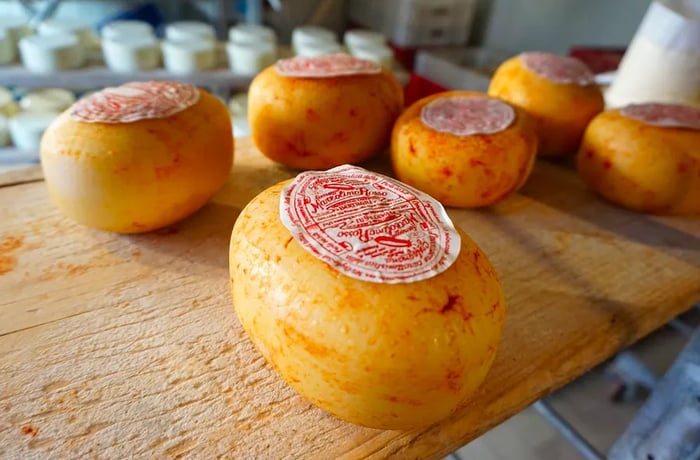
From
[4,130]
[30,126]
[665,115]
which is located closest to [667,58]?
[665,115]

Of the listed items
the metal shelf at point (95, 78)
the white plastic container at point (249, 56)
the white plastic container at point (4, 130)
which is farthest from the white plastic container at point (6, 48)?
the white plastic container at point (249, 56)

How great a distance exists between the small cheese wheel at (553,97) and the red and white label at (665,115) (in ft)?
0.18

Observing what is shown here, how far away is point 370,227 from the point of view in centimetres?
37

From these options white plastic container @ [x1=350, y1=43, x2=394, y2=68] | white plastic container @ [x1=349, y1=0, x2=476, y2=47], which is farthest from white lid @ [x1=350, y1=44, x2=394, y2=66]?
white plastic container @ [x1=349, y1=0, x2=476, y2=47]

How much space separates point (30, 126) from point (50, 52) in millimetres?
168

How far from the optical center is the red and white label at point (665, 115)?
0.61m

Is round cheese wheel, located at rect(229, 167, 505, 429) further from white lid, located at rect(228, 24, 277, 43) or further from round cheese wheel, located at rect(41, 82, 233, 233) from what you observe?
white lid, located at rect(228, 24, 277, 43)

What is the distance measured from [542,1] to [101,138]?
1.38m

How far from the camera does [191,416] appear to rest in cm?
36

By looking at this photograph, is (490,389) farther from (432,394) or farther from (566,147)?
(566,147)

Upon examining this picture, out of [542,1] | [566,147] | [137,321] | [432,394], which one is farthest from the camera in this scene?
[542,1]

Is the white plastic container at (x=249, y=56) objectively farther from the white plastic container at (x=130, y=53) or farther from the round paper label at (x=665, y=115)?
the round paper label at (x=665, y=115)

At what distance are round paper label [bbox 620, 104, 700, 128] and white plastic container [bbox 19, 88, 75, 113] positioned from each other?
1155 millimetres

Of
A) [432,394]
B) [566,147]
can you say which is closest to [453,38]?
[566,147]
